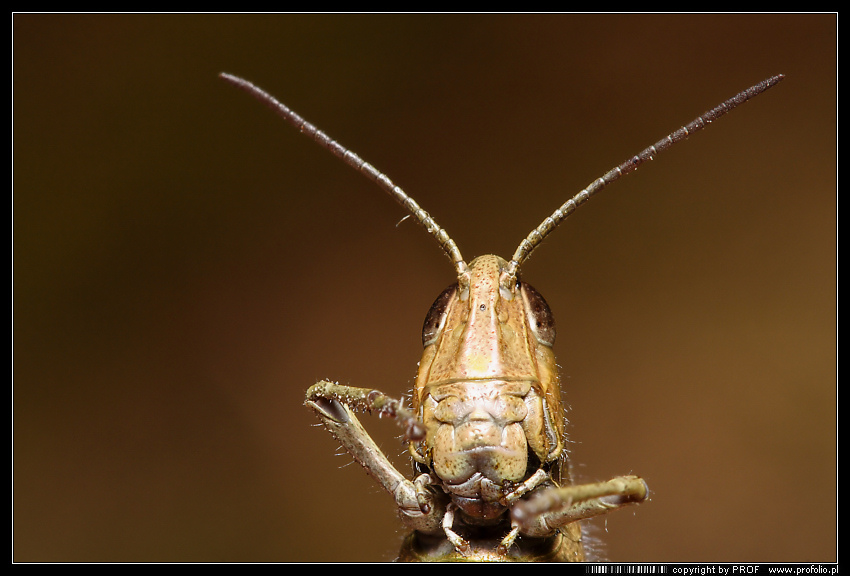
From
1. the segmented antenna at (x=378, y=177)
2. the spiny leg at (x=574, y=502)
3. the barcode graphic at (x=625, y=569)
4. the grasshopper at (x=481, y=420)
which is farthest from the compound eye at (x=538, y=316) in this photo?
the barcode graphic at (x=625, y=569)

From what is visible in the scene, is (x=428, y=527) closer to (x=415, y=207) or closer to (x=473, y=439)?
(x=473, y=439)

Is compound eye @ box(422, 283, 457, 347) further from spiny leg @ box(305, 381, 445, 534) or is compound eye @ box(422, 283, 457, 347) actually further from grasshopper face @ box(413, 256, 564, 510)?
spiny leg @ box(305, 381, 445, 534)

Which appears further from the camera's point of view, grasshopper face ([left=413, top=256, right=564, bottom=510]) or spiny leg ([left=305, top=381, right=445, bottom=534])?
spiny leg ([left=305, top=381, right=445, bottom=534])

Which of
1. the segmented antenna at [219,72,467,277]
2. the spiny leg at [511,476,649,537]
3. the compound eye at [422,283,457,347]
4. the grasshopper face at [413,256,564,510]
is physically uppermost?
the segmented antenna at [219,72,467,277]

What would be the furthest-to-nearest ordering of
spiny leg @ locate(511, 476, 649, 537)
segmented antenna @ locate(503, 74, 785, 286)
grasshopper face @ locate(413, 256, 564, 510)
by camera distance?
1. segmented antenna @ locate(503, 74, 785, 286)
2. grasshopper face @ locate(413, 256, 564, 510)
3. spiny leg @ locate(511, 476, 649, 537)

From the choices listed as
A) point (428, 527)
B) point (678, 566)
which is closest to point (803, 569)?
point (678, 566)

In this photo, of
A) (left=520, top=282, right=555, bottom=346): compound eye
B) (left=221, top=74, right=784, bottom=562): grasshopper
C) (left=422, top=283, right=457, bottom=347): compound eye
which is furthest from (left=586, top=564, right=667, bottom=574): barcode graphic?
(left=422, top=283, right=457, bottom=347): compound eye

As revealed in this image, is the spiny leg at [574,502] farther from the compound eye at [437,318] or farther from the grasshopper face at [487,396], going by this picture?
the compound eye at [437,318]
